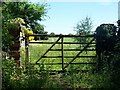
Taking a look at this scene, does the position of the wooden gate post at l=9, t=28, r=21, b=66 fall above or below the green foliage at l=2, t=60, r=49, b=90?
above

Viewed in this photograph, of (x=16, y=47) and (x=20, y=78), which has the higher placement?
(x=16, y=47)

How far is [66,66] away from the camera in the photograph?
10.5 metres

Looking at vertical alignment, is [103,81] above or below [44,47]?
below

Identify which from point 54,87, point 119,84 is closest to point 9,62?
point 54,87

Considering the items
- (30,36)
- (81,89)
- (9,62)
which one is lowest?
(81,89)

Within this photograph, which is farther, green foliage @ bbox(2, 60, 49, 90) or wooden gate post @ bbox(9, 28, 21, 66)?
wooden gate post @ bbox(9, 28, 21, 66)

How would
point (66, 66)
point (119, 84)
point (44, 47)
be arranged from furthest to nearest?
point (44, 47) → point (66, 66) → point (119, 84)

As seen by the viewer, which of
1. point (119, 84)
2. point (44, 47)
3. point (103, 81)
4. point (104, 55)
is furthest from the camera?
point (44, 47)

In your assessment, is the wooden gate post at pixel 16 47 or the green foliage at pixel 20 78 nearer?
the green foliage at pixel 20 78

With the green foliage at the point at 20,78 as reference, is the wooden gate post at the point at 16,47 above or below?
above

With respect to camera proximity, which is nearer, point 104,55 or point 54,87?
point 54,87

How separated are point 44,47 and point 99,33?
204cm

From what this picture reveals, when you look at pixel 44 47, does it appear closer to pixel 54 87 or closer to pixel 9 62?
pixel 9 62

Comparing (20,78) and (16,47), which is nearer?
(20,78)
